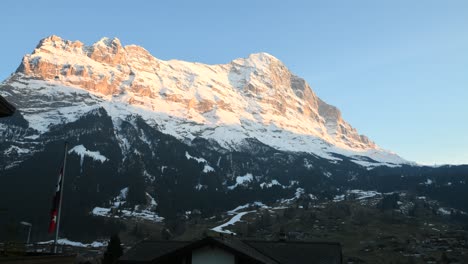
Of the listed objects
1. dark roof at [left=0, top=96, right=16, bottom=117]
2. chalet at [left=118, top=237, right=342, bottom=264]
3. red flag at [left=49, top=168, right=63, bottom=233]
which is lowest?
chalet at [left=118, top=237, right=342, bottom=264]

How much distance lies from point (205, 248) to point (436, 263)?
173031mm

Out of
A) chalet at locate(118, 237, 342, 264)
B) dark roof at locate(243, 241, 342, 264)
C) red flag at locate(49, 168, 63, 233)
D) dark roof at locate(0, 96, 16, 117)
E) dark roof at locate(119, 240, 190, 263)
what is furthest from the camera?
dark roof at locate(119, 240, 190, 263)

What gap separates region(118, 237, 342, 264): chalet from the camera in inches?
1362

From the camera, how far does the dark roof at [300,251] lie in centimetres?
4406

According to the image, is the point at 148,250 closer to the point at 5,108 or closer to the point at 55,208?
the point at 55,208

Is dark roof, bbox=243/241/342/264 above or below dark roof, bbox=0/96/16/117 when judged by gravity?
below

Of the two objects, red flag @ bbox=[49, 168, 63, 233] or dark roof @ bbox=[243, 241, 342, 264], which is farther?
dark roof @ bbox=[243, 241, 342, 264]

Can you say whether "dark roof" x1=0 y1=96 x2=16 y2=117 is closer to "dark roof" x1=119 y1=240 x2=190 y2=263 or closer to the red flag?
the red flag

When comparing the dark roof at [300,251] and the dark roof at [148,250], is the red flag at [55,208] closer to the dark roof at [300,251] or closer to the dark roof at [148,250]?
the dark roof at [148,250]

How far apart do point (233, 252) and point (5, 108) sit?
18920 millimetres

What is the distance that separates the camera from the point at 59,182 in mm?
32469

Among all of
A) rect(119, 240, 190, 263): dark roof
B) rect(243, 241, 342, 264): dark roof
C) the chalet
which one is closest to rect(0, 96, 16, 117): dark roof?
the chalet

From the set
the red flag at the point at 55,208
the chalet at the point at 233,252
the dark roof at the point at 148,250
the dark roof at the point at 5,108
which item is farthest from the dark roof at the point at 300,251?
the dark roof at the point at 5,108

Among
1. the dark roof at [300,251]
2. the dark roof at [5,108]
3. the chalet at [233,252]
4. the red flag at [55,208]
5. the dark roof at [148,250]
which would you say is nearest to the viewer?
the dark roof at [5,108]
